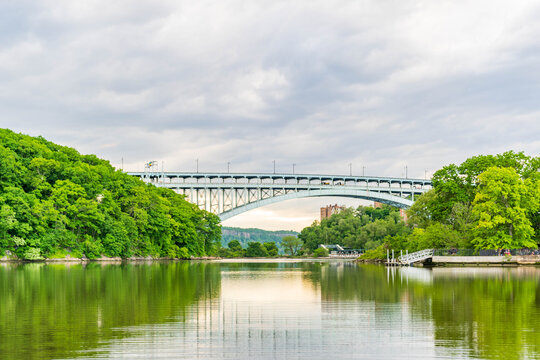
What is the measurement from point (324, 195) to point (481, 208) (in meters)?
47.0

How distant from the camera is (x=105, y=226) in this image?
6425cm

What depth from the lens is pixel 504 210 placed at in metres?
49.2

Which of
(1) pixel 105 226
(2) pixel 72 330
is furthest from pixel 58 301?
(1) pixel 105 226

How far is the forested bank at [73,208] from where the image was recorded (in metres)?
55.1

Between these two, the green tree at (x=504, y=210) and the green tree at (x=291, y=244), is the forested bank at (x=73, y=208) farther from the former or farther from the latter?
the green tree at (x=291, y=244)

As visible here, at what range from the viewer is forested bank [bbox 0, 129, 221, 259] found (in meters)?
55.1

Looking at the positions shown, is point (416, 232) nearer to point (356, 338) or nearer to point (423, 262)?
point (423, 262)

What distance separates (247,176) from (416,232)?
4158cm

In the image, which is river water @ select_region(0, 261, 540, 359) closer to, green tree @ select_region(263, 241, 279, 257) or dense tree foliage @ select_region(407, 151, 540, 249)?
dense tree foliage @ select_region(407, 151, 540, 249)

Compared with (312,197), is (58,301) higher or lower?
lower

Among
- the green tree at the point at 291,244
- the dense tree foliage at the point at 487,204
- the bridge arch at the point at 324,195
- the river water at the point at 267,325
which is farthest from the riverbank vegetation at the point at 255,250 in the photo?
the river water at the point at 267,325

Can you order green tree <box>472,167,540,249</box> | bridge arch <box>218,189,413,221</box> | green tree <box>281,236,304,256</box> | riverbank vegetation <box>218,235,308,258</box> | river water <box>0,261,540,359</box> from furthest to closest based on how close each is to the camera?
green tree <box>281,236,304,256</box>
riverbank vegetation <box>218,235,308,258</box>
bridge arch <box>218,189,413,221</box>
green tree <box>472,167,540,249</box>
river water <box>0,261,540,359</box>

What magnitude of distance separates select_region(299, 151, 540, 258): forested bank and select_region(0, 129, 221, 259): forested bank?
28.9 m

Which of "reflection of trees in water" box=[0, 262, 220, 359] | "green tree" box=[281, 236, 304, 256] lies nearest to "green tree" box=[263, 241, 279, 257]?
"green tree" box=[281, 236, 304, 256]
